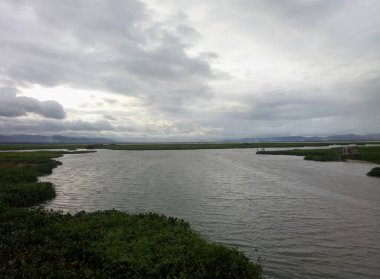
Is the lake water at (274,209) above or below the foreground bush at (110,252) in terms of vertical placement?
below

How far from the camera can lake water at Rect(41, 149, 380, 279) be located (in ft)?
60.7

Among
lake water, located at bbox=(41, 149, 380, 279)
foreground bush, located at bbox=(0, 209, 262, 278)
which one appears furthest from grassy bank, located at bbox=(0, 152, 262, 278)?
lake water, located at bbox=(41, 149, 380, 279)

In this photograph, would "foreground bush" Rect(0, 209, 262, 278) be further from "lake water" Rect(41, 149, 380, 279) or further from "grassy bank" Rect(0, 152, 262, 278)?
"lake water" Rect(41, 149, 380, 279)

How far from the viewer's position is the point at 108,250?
16250mm

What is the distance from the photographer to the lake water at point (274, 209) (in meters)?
18.5

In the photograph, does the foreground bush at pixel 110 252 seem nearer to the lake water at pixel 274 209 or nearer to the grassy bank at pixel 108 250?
the grassy bank at pixel 108 250

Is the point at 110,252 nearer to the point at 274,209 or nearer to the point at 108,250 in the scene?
the point at 108,250

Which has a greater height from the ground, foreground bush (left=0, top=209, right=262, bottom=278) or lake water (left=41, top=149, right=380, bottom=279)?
foreground bush (left=0, top=209, right=262, bottom=278)

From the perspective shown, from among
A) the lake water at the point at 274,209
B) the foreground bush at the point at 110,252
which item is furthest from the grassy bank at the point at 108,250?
the lake water at the point at 274,209

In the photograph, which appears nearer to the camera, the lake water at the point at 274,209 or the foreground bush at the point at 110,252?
the foreground bush at the point at 110,252

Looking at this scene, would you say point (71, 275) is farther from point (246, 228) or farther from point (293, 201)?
point (293, 201)

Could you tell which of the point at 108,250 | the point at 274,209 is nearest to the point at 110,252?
the point at 108,250

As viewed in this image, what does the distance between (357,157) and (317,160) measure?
36.6 ft

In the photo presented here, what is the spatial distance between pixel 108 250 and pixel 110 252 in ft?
0.91
